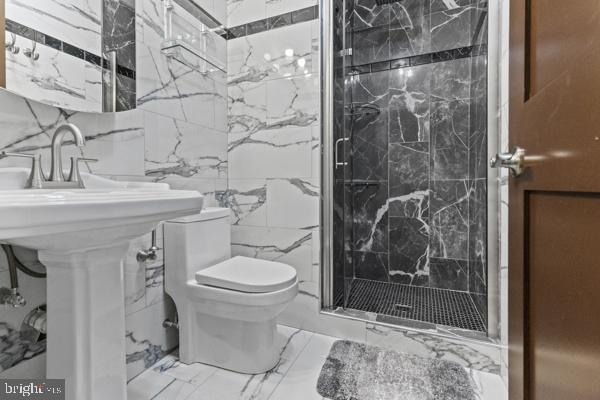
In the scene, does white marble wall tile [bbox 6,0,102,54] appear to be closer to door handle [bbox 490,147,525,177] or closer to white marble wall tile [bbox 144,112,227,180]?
white marble wall tile [bbox 144,112,227,180]

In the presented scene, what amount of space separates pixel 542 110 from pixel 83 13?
1540 mm

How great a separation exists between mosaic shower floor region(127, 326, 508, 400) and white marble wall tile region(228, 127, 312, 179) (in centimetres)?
104

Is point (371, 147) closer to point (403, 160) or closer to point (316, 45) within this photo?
point (403, 160)

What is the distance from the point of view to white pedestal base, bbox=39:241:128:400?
0.79m

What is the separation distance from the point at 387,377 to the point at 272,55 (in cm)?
189

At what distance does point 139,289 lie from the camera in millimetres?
1338

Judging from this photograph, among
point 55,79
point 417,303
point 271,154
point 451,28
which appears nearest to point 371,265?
point 417,303

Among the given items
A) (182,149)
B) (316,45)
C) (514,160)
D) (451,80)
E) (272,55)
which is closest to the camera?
(514,160)

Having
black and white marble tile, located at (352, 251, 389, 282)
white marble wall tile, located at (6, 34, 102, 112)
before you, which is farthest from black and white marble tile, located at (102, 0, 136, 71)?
black and white marble tile, located at (352, 251, 389, 282)

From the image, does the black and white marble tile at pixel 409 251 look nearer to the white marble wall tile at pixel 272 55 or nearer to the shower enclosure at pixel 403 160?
the shower enclosure at pixel 403 160

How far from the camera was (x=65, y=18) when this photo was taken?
1.07 m

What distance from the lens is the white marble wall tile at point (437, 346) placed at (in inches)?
53.8

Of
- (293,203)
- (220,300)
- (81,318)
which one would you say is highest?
(293,203)

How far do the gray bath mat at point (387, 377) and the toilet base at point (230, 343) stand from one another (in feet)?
0.93
